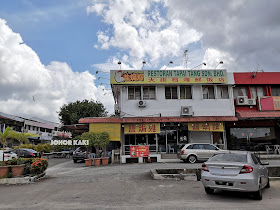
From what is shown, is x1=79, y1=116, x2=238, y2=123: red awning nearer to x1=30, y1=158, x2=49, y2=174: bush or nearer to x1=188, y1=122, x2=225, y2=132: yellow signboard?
x1=188, y1=122, x2=225, y2=132: yellow signboard

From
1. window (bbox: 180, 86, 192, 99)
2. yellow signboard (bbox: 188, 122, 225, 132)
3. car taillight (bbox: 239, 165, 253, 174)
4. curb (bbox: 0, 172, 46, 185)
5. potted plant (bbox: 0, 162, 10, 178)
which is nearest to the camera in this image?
car taillight (bbox: 239, 165, 253, 174)

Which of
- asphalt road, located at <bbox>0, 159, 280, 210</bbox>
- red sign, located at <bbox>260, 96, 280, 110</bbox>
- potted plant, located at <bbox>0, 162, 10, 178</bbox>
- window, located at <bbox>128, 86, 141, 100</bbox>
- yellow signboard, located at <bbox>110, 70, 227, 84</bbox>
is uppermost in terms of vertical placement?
yellow signboard, located at <bbox>110, 70, 227, 84</bbox>

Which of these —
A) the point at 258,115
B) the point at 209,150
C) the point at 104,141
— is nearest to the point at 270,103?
the point at 258,115

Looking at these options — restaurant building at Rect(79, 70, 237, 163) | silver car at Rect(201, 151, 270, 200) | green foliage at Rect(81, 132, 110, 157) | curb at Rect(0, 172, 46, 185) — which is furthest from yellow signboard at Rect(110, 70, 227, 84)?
silver car at Rect(201, 151, 270, 200)

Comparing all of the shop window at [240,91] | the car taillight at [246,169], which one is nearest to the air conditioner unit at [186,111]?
the shop window at [240,91]

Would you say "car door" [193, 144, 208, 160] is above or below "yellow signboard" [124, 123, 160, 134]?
below

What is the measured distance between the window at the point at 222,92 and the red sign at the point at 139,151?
8.96 meters

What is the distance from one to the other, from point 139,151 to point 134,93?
5.60m

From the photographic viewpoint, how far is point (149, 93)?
21.0 metres

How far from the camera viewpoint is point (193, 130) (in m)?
19.8

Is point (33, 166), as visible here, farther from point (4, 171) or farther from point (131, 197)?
point (131, 197)

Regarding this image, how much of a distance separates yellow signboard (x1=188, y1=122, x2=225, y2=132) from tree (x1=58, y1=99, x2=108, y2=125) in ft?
66.0

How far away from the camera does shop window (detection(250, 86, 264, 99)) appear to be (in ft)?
71.5

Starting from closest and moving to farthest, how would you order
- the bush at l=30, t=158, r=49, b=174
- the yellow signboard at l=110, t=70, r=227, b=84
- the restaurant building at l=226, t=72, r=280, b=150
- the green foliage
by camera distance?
1. the bush at l=30, t=158, r=49, b=174
2. the green foliage
3. the yellow signboard at l=110, t=70, r=227, b=84
4. the restaurant building at l=226, t=72, r=280, b=150
